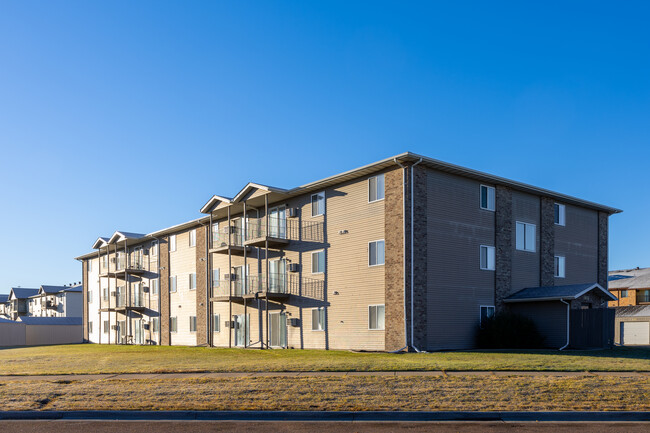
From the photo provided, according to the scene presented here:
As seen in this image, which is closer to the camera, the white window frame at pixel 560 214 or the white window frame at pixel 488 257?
the white window frame at pixel 488 257

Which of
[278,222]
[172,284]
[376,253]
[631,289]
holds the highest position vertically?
[278,222]

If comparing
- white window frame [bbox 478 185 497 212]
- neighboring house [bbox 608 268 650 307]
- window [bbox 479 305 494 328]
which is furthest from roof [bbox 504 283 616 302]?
neighboring house [bbox 608 268 650 307]

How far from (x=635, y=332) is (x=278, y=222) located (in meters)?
27.9

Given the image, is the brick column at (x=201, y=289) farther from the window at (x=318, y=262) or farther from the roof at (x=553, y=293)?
the roof at (x=553, y=293)

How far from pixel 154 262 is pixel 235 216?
13.2 meters

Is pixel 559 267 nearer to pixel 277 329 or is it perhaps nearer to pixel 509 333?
pixel 509 333

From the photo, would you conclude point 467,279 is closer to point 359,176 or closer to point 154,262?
point 359,176

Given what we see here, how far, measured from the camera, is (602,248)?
36.2 meters

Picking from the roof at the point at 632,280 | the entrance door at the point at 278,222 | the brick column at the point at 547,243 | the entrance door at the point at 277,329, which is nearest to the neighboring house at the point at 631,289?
the roof at the point at 632,280

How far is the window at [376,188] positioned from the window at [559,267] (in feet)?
38.5

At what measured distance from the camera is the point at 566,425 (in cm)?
1025

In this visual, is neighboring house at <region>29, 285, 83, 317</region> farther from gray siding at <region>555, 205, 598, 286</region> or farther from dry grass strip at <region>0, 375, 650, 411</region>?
dry grass strip at <region>0, 375, 650, 411</region>

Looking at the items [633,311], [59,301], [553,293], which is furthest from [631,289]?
[59,301]

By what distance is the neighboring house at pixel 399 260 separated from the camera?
26.4 meters
